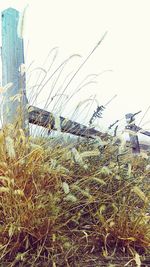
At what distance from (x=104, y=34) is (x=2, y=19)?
4.00 ft

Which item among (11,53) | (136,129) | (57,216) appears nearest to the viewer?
(57,216)

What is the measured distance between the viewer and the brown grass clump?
1728 millimetres

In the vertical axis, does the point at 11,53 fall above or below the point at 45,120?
above

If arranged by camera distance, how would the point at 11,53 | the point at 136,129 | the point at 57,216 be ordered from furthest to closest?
the point at 136,129 < the point at 11,53 < the point at 57,216

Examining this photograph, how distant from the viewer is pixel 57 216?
1769 millimetres

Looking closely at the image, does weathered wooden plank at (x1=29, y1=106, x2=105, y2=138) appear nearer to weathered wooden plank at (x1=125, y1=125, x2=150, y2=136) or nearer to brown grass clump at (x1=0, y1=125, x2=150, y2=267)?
brown grass clump at (x1=0, y1=125, x2=150, y2=267)

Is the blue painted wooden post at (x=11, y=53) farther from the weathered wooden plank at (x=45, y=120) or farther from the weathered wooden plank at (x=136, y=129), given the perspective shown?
the weathered wooden plank at (x=136, y=129)

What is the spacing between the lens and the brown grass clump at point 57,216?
1.73 m

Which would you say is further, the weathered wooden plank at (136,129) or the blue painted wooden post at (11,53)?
the blue painted wooden post at (11,53)

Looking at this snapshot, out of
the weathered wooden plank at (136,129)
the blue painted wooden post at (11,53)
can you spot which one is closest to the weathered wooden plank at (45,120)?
the blue painted wooden post at (11,53)

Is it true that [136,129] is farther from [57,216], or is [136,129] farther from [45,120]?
[57,216]

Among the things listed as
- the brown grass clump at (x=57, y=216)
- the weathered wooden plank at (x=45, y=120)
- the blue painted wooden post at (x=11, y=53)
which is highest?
the blue painted wooden post at (x=11, y=53)

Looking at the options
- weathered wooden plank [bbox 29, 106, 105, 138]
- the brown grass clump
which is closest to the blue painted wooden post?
weathered wooden plank [bbox 29, 106, 105, 138]

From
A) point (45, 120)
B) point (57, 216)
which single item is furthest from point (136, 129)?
point (57, 216)
